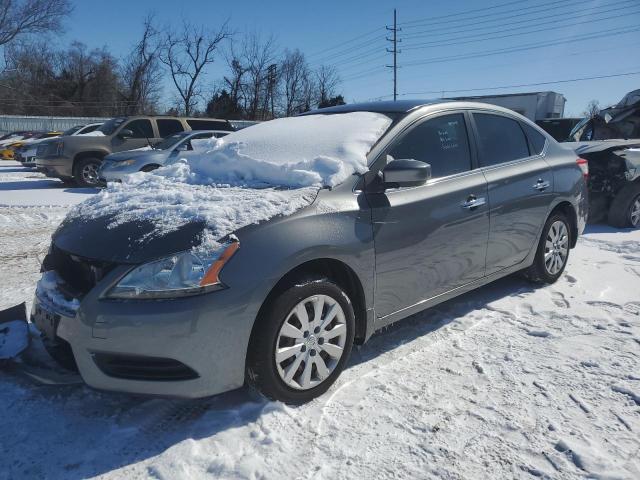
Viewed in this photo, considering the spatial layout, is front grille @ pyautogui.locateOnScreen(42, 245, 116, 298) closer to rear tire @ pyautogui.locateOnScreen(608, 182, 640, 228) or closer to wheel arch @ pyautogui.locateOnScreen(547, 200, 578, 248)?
wheel arch @ pyautogui.locateOnScreen(547, 200, 578, 248)

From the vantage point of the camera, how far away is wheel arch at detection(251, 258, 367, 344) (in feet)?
8.30

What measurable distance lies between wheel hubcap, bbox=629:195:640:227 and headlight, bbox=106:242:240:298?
23.1 ft

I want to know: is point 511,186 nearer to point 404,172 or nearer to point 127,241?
point 404,172

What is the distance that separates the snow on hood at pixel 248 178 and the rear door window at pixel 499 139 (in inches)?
37.2

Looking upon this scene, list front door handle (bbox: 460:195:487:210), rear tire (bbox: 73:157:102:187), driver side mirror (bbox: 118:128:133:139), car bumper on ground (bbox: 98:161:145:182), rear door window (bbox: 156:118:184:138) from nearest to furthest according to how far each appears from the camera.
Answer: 1. front door handle (bbox: 460:195:487:210)
2. car bumper on ground (bbox: 98:161:145:182)
3. rear tire (bbox: 73:157:102:187)
4. driver side mirror (bbox: 118:128:133:139)
5. rear door window (bbox: 156:118:184:138)

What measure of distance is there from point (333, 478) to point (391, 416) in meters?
0.55

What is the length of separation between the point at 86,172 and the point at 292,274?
11.1m

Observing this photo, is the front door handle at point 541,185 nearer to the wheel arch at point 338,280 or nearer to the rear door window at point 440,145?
the rear door window at point 440,145

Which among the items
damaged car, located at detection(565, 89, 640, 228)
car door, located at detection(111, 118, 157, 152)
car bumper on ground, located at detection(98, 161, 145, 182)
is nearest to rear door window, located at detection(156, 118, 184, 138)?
car door, located at detection(111, 118, 157, 152)

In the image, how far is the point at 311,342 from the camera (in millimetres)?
2617

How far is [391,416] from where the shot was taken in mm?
2553

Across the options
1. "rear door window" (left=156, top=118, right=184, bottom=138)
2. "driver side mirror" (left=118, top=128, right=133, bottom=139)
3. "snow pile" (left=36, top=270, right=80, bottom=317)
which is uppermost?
"rear door window" (left=156, top=118, right=184, bottom=138)

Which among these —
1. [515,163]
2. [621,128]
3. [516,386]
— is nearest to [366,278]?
[516,386]

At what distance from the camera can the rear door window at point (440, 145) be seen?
10.7ft
